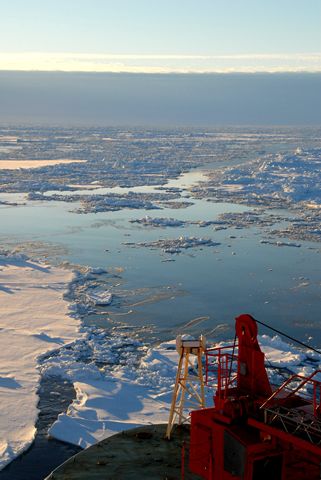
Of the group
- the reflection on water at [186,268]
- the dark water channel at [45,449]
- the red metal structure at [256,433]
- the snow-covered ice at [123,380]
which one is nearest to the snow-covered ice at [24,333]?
the dark water channel at [45,449]

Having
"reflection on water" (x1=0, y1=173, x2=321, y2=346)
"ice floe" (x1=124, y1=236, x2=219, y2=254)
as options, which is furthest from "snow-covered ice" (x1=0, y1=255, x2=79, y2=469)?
"ice floe" (x1=124, y1=236, x2=219, y2=254)

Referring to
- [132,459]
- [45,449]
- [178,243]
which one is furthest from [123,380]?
[178,243]

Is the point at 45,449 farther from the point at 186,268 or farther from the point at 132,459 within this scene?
the point at 186,268

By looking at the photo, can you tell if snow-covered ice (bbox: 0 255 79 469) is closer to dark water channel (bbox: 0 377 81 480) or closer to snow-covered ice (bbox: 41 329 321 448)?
dark water channel (bbox: 0 377 81 480)

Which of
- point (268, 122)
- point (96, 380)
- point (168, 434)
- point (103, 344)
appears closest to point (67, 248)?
point (103, 344)

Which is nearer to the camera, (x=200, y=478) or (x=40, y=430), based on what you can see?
(x=200, y=478)

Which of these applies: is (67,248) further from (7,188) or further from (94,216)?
(7,188)
